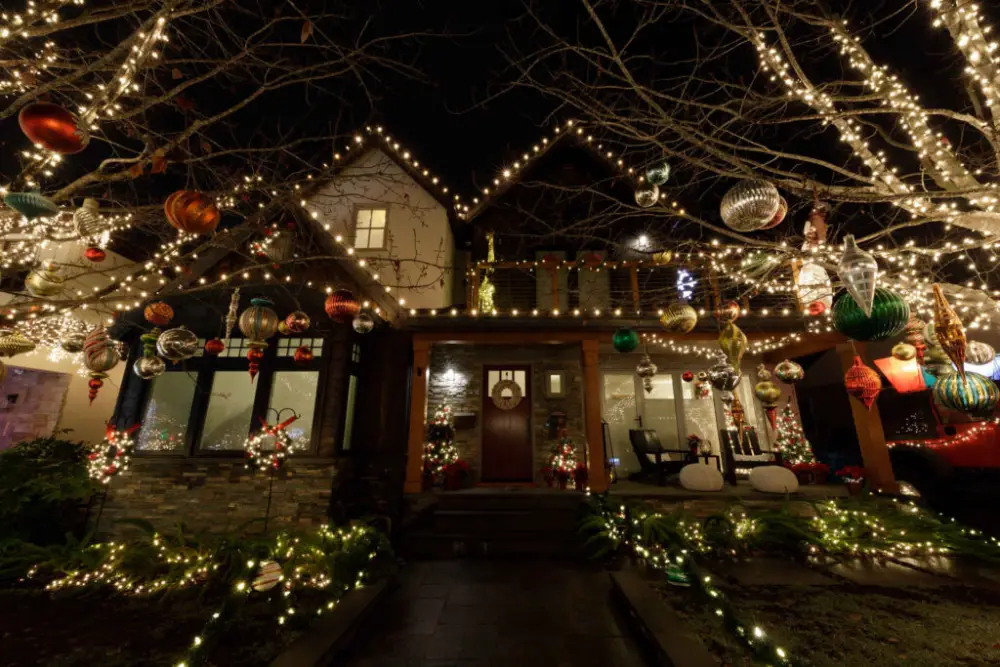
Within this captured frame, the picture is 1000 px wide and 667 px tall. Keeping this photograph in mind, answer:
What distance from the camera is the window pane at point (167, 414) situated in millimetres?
6699

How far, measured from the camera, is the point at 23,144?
16.8 ft

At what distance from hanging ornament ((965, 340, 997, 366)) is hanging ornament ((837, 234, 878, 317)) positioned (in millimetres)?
2862

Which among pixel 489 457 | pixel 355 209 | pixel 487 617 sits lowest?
pixel 487 617

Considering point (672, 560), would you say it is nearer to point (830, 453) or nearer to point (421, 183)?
point (830, 453)

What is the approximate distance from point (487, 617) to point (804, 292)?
20.2 ft

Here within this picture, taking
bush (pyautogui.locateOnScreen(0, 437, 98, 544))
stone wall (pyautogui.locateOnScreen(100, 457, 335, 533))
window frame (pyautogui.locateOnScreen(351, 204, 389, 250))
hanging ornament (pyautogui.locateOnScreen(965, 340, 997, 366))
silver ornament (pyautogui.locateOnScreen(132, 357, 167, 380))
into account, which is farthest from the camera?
window frame (pyautogui.locateOnScreen(351, 204, 389, 250))

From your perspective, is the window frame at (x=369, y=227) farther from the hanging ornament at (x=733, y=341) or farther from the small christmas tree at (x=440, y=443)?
the hanging ornament at (x=733, y=341)

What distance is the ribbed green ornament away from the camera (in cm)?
302

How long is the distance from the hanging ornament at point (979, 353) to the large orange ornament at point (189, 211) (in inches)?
303

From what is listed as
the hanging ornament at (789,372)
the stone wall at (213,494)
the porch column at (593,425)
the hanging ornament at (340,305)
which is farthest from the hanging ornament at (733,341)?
the stone wall at (213,494)

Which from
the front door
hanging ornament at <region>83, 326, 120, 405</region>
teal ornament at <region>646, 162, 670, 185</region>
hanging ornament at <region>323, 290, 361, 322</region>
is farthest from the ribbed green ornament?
hanging ornament at <region>83, 326, 120, 405</region>

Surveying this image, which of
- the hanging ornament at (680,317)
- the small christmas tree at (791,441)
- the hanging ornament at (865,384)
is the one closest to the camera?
the hanging ornament at (865,384)

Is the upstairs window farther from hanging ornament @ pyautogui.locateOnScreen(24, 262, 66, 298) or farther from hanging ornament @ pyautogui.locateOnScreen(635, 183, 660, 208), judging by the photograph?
hanging ornament @ pyautogui.locateOnScreen(635, 183, 660, 208)

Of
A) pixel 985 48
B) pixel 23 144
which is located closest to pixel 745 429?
pixel 985 48
